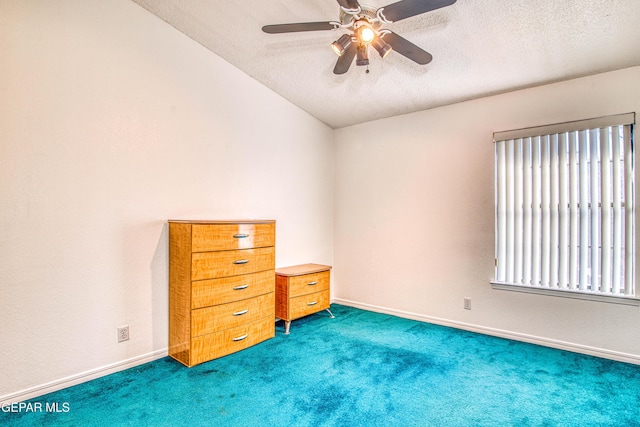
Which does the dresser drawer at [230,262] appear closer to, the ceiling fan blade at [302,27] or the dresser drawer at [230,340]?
the dresser drawer at [230,340]

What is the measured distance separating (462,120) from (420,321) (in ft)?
7.53

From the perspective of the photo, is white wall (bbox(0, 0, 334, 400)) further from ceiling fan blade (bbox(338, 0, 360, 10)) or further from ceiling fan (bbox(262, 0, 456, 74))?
ceiling fan blade (bbox(338, 0, 360, 10))

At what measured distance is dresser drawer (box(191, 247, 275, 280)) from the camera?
2.45 metres

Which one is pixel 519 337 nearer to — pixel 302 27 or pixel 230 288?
pixel 230 288

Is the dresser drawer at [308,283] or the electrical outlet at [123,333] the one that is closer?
the electrical outlet at [123,333]

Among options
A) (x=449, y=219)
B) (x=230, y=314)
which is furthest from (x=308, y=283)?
(x=449, y=219)

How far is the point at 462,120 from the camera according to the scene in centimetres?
338

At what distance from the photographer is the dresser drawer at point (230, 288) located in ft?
8.02

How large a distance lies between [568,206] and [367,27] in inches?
93.4

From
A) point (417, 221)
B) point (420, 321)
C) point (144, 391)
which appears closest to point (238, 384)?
point (144, 391)

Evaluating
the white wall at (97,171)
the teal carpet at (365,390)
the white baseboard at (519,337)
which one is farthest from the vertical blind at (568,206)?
the white wall at (97,171)

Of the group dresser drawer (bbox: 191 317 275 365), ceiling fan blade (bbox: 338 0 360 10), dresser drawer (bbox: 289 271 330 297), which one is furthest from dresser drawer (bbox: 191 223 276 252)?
ceiling fan blade (bbox: 338 0 360 10)

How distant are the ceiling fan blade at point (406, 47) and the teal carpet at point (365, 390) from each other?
7.40ft

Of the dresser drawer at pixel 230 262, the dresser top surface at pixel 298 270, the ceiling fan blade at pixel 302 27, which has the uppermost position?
the ceiling fan blade at pixel 302 27
